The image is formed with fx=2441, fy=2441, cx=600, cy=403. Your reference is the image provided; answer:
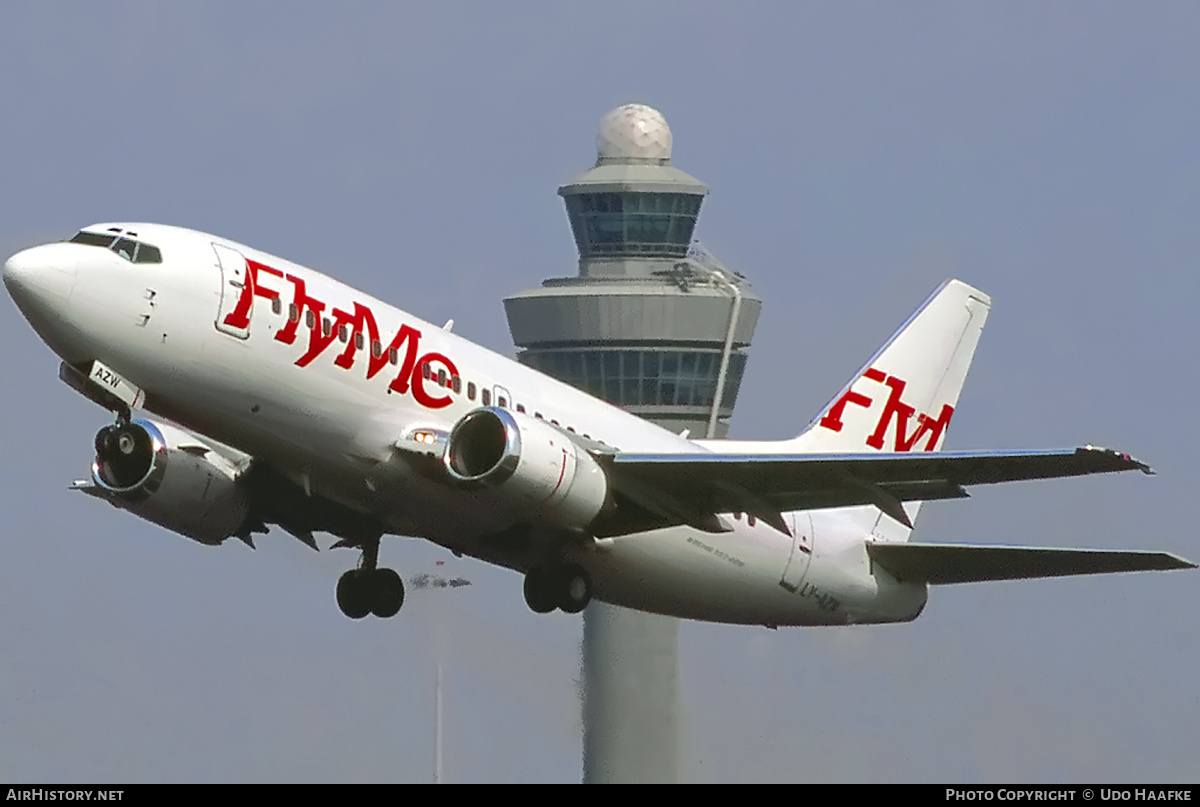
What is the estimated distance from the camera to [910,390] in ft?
205

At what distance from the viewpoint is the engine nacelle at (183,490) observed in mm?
49594

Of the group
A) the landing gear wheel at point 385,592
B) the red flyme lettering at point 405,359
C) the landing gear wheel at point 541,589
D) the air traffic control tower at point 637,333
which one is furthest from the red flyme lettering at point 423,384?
the air traffic control tower at point 637,333

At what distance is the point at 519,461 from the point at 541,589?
4248 millimetres

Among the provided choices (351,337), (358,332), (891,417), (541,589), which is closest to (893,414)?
(891,417)

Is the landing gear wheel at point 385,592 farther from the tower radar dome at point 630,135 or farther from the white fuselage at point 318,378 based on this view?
the tower radar dome at point 630,135

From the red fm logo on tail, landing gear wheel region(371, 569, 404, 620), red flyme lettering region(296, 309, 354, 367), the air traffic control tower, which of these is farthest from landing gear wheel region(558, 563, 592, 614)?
the air traffic control tower

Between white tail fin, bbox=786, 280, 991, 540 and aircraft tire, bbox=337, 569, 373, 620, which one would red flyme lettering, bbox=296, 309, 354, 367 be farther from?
white tail fin, bbox=786, 280, 991, 540

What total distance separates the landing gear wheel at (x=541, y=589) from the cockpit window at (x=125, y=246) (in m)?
10.7

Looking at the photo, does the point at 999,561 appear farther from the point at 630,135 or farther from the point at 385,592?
the point at 630,135

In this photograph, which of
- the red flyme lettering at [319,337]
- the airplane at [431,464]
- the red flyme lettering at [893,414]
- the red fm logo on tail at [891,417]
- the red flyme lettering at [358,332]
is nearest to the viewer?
the airplane at [431,464]

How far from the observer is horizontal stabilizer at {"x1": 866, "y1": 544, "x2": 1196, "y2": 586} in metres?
51.3

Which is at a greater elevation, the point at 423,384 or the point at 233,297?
the point at 233,297

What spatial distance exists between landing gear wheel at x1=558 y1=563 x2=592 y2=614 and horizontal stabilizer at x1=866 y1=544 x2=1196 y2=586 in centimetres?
964
